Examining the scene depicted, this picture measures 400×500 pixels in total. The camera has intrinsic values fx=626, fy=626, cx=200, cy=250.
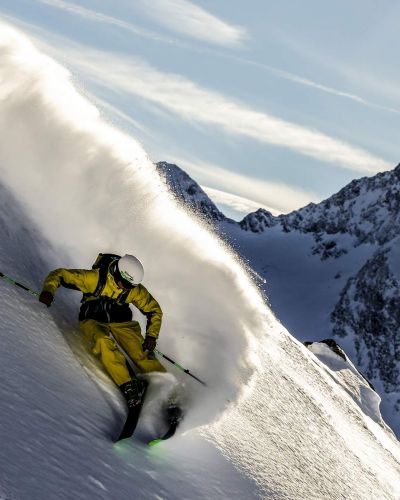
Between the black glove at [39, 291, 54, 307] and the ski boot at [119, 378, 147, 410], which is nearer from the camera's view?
the ski boot at [119, 378, 147, 410]

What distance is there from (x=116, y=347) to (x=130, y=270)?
97 cm

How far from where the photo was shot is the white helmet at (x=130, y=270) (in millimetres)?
7676

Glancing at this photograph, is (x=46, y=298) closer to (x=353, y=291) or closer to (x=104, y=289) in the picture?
(x=104, y=289)

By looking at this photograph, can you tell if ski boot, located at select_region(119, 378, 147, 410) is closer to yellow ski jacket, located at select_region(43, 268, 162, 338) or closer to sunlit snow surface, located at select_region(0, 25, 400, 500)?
sunlit snow surface, located at select_region(0, 25, 400, 500)

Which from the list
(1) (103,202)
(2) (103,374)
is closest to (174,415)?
(2) (103,374)

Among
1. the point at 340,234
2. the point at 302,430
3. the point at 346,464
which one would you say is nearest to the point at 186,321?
the point at 302,430

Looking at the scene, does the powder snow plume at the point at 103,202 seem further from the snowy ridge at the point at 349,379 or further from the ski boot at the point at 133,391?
the snowy ridge at the point at 349,379

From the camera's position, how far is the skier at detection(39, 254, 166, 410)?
25.1 feet

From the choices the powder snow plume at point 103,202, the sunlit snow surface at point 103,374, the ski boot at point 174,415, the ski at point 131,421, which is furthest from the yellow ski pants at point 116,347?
the powder snow plume at point 103,202

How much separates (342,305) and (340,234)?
45.8 meters

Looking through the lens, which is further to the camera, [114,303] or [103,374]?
[114,303]

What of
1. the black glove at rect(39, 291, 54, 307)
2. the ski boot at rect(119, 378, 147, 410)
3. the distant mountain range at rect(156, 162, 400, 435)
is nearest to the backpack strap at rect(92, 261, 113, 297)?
the black glove at rect(39, 291, 54, 307)

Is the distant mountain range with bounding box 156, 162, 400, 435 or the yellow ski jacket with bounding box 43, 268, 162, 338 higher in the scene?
the distant mountain range with bounding box 156, 162, 400, 435

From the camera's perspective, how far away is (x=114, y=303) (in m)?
8.05
